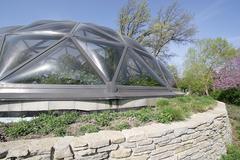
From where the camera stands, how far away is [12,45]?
5750 mm

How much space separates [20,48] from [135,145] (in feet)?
12.7

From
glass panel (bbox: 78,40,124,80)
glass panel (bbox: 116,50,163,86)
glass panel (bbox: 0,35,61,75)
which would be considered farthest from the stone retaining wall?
glass panel (bbox: 0,35,61,75)

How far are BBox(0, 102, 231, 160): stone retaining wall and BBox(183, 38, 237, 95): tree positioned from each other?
1151 inches

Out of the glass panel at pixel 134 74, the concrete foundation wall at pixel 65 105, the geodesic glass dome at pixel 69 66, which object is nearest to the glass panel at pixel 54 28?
the geodesic glass dome at pixel 69 66

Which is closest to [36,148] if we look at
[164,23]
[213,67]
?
[164,23]

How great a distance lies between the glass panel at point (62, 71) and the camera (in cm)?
510

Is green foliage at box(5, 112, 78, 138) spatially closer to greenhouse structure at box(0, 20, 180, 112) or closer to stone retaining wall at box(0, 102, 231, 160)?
stone retaining wall at box(0, 102, 231, 160)

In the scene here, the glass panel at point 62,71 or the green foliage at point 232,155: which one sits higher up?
the glass panel at point 62,71

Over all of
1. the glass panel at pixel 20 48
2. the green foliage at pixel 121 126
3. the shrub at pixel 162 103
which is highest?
the glass panel at pixel 20 48

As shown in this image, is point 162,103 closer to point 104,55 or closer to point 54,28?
point 104,55

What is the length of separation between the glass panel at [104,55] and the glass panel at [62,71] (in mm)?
265

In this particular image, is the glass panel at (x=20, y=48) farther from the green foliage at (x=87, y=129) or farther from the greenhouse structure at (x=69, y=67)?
the green foliage at (x=87, y=129)

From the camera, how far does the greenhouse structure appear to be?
16.3 ft

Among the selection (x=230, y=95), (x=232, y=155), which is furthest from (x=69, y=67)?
(x=230, y=95)
